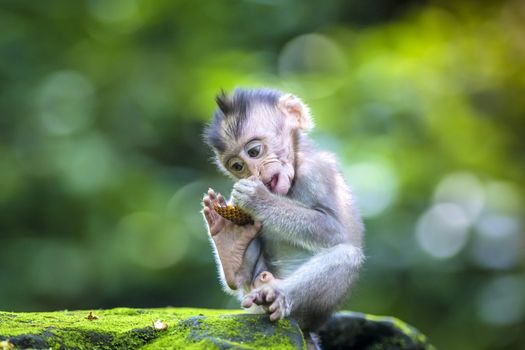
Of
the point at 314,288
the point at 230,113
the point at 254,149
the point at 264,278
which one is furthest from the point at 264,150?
the point at 314,288

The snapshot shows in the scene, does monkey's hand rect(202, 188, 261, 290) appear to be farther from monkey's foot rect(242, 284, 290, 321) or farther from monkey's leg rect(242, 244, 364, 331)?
monkey's foot rect(242, 284, 290, 321)

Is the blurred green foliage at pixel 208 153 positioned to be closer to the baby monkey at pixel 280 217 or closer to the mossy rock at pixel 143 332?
the baby monkey at pixel 280 217

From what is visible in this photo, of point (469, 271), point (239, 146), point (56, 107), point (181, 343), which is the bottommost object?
point (181, 343)

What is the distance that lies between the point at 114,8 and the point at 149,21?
0.57 m

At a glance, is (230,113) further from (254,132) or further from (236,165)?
(236,165)

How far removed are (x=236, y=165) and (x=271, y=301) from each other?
187cm

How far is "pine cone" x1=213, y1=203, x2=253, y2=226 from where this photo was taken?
22.4ft

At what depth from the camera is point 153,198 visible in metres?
11.8

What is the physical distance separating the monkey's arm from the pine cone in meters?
0.11

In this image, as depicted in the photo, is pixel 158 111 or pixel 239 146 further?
pixel 158 111

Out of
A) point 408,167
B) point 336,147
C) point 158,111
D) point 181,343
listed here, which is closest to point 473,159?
point 408,167

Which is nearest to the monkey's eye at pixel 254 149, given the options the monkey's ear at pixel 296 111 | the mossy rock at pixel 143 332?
the monkey's ear at pixel 296 111

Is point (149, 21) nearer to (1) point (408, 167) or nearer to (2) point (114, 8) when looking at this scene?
(2) point (114, 8)

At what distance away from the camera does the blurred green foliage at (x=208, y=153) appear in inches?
435
